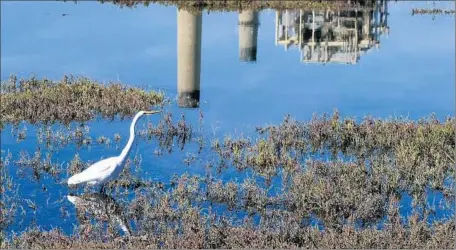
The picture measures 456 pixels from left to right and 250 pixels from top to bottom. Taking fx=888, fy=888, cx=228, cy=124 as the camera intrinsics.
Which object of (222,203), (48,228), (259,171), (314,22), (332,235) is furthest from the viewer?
(314,22)

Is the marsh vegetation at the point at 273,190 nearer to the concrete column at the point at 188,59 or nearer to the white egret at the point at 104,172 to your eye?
the white egret at the point at 104,172

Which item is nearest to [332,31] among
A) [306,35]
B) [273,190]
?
[306,35]

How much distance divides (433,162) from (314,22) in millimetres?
13115

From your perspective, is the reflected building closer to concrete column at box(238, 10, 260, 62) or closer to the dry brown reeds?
concrete column at box(238, 10, 260, 62)

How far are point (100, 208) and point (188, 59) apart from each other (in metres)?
10.1

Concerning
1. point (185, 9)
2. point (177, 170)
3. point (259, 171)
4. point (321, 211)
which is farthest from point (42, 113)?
point (185, 9)

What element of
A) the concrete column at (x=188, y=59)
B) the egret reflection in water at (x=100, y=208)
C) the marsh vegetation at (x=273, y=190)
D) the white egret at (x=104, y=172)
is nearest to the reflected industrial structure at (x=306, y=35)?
the concrete column at (x=188, y=59)

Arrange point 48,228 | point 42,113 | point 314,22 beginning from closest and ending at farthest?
point 48,228 → point 42,113 → point 314,22

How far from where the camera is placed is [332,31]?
25.2m

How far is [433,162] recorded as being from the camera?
42.3 feet

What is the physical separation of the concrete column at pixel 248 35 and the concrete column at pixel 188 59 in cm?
114

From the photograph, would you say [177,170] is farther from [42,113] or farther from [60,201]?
[42,113]

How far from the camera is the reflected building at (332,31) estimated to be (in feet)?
74.3

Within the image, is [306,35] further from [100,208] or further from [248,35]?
[100,208]
